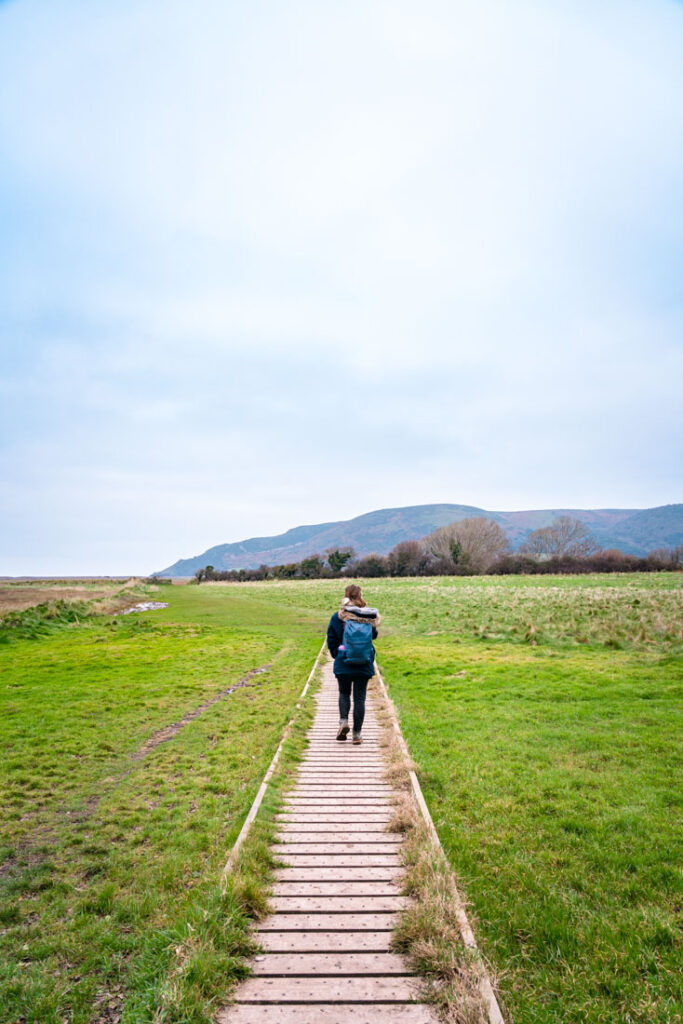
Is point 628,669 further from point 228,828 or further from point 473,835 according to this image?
point 228,828

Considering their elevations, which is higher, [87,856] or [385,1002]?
[385,1002]

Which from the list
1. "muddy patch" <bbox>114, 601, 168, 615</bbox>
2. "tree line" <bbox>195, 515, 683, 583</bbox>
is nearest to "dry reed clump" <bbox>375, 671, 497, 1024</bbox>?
"muddy patch" <bbox>114, 601, 168, 615</bbox>

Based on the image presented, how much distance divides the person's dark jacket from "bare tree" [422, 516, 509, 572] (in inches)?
3232

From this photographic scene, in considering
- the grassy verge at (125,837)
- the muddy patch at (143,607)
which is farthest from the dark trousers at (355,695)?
the muddy patch at (143,607)

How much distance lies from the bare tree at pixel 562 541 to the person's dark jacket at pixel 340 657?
104819 millimetres

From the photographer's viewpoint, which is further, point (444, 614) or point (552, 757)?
point (444, 614)

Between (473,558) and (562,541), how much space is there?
28722 millimetres

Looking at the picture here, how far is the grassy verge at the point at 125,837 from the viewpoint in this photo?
13.0 ft

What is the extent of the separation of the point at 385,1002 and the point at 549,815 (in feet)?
13.2

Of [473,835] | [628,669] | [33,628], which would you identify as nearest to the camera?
[473,835]

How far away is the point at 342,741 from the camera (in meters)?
10.2

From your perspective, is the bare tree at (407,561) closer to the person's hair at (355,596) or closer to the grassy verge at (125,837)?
the grassy verge at (125,837)

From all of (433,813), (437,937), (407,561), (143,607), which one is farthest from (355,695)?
(407,561)

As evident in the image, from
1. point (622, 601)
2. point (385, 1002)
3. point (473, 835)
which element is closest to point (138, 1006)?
point (385, 1002)
